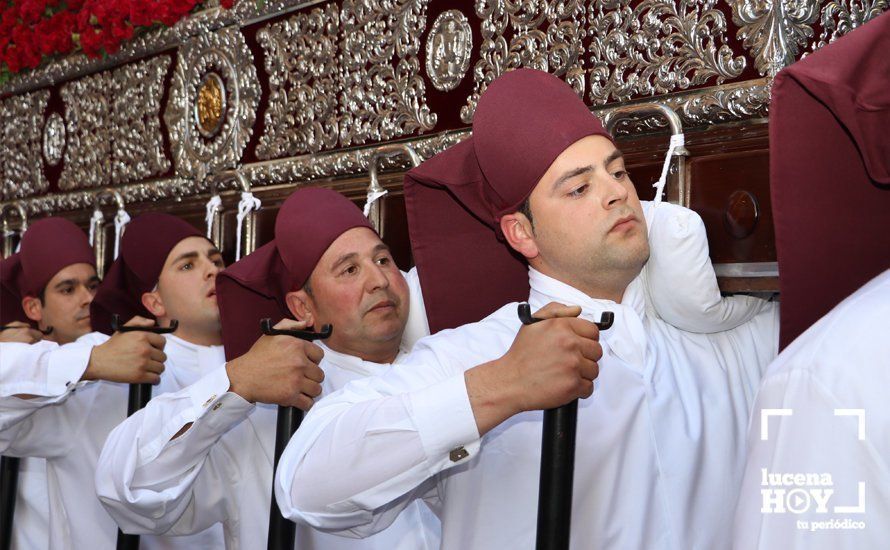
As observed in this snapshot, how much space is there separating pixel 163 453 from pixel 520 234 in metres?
0.94

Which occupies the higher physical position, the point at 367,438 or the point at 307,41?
the point at 307,41

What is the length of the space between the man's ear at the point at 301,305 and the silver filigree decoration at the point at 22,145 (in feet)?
5.96

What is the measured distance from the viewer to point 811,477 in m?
1.06

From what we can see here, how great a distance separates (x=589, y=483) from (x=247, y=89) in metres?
1.83

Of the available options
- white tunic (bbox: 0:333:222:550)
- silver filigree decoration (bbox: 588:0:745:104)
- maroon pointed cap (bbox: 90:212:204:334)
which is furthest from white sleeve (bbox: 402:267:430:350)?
maroon pointed cap (bbox: 90:212:204:334)

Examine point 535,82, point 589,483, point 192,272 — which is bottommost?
point 589,483

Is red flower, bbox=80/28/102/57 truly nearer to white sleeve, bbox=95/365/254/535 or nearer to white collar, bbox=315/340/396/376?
white collar, bbox=315/340/396/376

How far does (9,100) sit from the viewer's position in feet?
14.4

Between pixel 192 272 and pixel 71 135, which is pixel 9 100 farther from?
pixel 192 272

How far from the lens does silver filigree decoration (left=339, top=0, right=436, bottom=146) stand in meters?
2.68

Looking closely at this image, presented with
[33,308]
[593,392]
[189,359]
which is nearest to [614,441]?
[593,392]

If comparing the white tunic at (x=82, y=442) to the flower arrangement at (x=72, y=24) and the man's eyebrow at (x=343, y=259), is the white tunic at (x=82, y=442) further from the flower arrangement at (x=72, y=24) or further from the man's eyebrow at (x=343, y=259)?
the flower arrangement at (x=72, y=24)

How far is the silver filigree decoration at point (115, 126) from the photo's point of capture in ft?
11.9

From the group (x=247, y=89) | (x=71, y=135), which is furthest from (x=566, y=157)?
(x=71, y=135)
